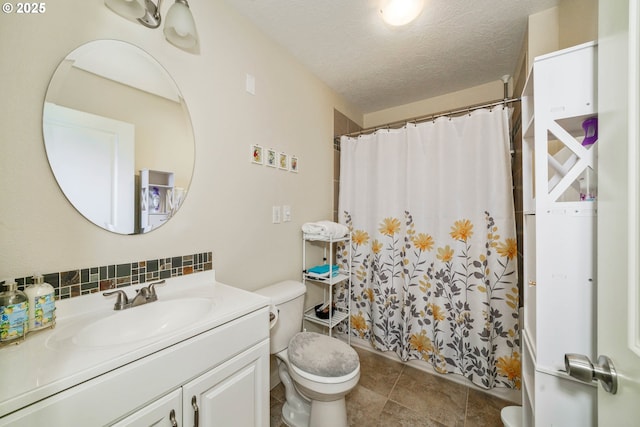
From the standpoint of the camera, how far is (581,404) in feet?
2.50

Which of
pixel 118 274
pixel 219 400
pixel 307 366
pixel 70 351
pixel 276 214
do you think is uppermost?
pixel 276 214

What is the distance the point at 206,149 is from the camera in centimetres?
126

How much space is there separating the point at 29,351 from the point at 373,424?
1.57 meters

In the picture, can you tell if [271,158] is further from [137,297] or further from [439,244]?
[439,244]

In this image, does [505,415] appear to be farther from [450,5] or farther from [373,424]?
[450,5]

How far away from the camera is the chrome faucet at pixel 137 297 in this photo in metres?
0.93

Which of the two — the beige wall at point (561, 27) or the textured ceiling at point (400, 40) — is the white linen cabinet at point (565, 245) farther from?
the textured ceiling at point (400, 40)

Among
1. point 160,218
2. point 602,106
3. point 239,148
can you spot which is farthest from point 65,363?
point 602,106

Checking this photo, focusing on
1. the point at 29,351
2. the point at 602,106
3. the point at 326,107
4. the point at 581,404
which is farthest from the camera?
the point at 326,107

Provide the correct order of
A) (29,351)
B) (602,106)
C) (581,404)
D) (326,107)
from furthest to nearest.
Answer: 1. (326,107)
2. (581,404)
3. (29,351)
4. (602,106)

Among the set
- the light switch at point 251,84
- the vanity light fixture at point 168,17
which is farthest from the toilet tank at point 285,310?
the vanity light fixture at point 168,17

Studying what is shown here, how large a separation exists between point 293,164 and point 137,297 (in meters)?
1.23

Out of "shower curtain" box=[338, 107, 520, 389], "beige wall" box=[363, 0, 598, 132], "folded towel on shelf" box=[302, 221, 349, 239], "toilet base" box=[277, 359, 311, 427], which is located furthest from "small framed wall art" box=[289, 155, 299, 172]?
"beige wall" box=[363, 0, 598, 132]

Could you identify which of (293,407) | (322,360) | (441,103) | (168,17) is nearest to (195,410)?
(322,360)
